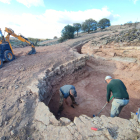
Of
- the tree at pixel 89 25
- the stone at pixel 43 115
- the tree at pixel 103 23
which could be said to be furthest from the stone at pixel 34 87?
the tree at pixel 103 23

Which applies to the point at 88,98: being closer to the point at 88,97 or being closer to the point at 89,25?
the point at 88,97

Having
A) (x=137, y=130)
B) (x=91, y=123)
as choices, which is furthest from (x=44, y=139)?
(x=137, y=130)

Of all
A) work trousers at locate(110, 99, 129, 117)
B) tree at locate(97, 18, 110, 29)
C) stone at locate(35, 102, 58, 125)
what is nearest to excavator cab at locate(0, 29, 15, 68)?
stone at locate(35, 102, 58, 125)

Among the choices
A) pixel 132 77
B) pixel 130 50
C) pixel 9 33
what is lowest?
pixel 132 77

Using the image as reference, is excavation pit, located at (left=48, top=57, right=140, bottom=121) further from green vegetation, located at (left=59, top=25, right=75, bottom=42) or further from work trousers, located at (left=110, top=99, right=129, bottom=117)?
green vegetation, located at (left=59, top=25, right=75, bottom=42)

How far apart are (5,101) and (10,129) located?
1.05 m

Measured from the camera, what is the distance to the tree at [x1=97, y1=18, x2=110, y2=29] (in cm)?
2596

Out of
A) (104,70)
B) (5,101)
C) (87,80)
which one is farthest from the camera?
(104,70)

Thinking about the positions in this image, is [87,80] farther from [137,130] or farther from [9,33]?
[9,33]

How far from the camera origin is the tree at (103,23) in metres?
26.0

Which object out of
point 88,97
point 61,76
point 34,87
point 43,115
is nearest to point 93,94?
point 88,97

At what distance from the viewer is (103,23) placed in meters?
26.3

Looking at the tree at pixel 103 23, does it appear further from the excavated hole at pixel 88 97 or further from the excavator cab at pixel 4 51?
the excavator cab at pixel 4 51

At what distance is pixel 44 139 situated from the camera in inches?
73.4
